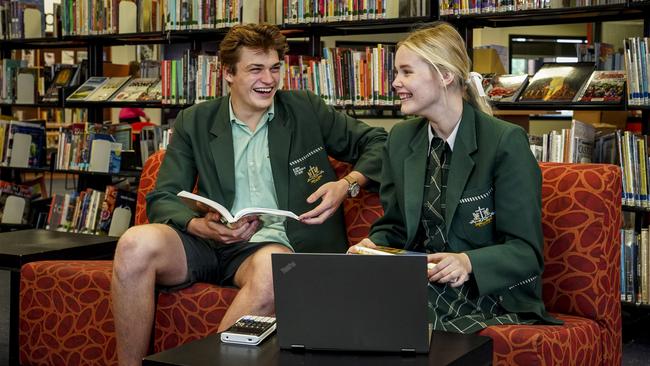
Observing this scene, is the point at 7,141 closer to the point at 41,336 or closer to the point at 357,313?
the point at 41,336

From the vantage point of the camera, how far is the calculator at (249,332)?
1.97m

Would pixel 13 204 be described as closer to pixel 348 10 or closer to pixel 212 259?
pixel 348 10

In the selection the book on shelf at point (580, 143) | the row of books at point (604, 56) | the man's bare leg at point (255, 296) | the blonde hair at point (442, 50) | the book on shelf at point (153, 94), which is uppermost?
the row of books at point (604, 56)

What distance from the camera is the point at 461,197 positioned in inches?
91.8

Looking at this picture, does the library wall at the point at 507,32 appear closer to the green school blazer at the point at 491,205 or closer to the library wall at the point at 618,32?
the library wall at the point at 618,32

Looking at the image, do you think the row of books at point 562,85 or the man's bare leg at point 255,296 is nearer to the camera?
the man's bare leg at point 255,296

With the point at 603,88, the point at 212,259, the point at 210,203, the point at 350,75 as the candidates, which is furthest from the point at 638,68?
the point at 210,203

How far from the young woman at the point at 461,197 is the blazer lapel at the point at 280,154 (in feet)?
1.58

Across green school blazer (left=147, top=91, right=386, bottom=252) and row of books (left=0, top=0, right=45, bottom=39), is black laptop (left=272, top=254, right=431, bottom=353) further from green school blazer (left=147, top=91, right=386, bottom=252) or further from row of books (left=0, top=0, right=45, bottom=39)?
row of books (left=0, top=0, right=45, bottom=39)

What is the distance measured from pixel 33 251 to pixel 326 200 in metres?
1.13

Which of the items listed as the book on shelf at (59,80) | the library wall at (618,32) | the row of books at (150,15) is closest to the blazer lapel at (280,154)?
the row of books at (150,15)

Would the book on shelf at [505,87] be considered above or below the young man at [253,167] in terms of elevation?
above

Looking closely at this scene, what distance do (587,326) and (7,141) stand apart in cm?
457

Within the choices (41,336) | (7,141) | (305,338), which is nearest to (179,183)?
(41,336)
